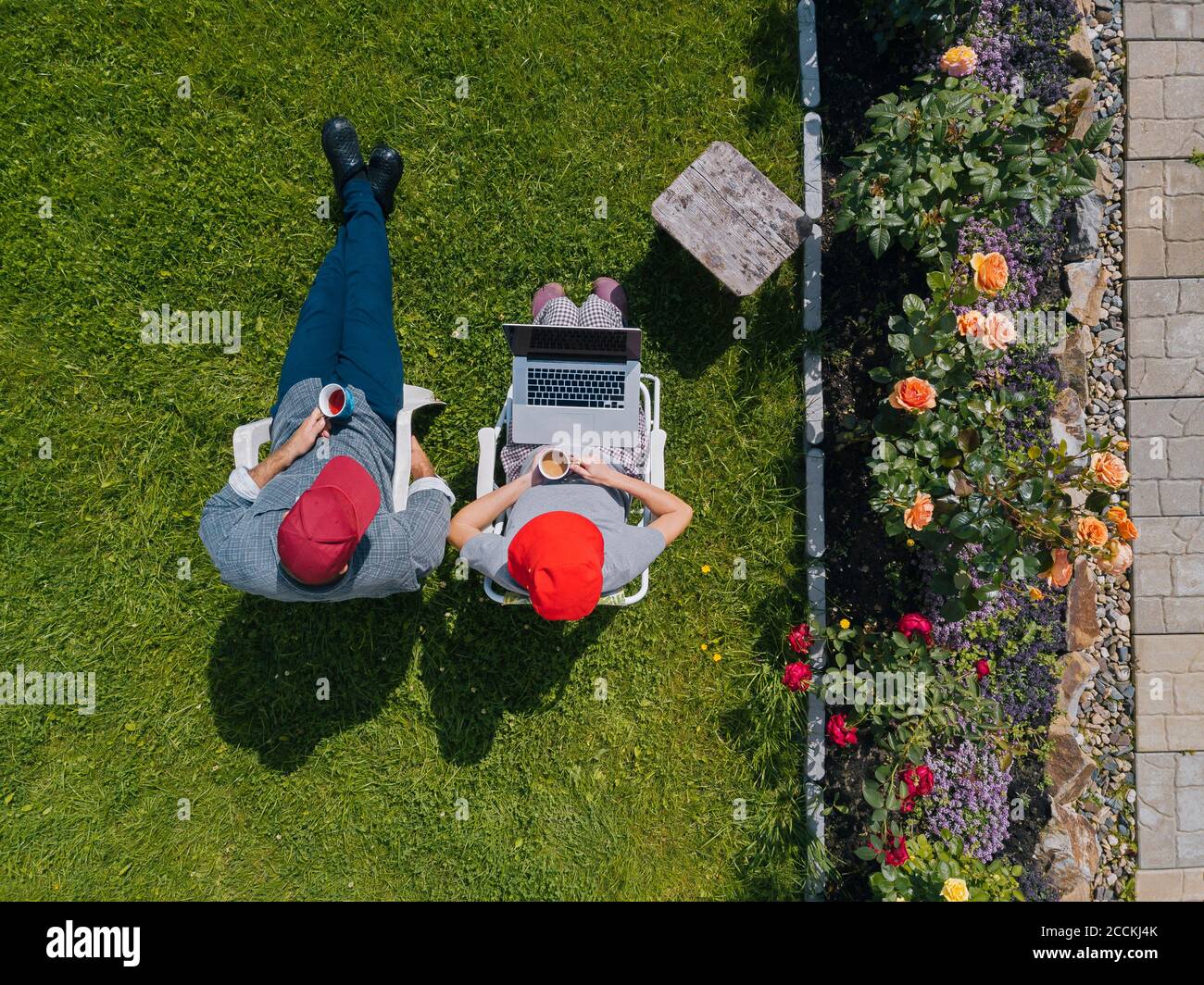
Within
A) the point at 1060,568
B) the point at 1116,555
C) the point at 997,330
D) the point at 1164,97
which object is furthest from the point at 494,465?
the point at 1164,97

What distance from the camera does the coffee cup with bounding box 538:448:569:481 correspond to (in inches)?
138

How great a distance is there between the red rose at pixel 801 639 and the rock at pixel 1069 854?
6.38 feet

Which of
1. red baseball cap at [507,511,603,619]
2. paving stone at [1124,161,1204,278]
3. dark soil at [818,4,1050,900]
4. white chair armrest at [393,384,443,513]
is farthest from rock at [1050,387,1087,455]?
white chair armrest at [393,384,443,513]

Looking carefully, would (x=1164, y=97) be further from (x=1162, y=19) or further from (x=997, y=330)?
(x=997, y=330)

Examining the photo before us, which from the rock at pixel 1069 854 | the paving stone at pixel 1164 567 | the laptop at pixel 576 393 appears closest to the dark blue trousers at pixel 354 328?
the laptop at pixel 576 393

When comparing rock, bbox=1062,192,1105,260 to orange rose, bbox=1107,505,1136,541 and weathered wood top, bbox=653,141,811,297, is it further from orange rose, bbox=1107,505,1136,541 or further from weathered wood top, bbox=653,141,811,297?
orange rose, bbox=1107,505,1136,541

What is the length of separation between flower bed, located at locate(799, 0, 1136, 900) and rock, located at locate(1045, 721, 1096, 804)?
0.11m

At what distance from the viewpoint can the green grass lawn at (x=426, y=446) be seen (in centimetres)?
440

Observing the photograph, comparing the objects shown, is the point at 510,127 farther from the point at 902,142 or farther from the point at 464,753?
the point at 464,753

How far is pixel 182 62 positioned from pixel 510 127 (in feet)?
6.76

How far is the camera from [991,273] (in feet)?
10.7

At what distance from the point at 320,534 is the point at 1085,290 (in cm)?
469

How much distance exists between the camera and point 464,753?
4.44 meters
